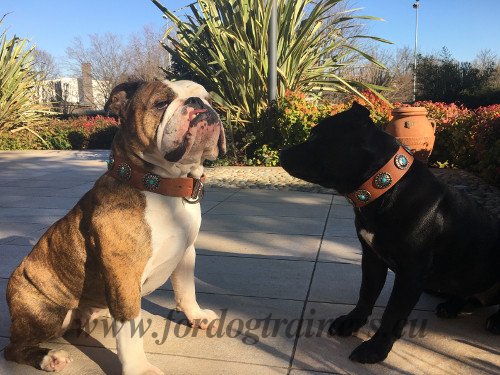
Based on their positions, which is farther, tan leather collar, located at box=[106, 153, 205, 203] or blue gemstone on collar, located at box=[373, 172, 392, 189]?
blue gemstone on collar, located at box=[373, 172, 392, 189]

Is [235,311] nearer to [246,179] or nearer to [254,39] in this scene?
[246,179]

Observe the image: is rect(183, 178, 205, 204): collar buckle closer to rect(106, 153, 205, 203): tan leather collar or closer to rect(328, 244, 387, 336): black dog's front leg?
rect(106, 153, 205, 203): tan leather collar

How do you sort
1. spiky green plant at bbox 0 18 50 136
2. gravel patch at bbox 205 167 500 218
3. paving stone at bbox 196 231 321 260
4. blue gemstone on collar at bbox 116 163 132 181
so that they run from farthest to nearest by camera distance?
spiky green plant at bbox 0 18 50 136
gravel patch at bbox 205 167 500 218
paving stone at bbox 196 231 321 260
blue gemstone on collar at bbox 116 163 132 181

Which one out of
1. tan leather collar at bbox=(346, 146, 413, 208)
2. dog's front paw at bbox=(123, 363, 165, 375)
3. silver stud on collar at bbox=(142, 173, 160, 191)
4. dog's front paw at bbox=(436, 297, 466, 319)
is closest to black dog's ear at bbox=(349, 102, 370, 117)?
tan leather collar at bbox=(346, 146, 413, 208)

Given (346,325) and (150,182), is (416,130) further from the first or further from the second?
(150,182)

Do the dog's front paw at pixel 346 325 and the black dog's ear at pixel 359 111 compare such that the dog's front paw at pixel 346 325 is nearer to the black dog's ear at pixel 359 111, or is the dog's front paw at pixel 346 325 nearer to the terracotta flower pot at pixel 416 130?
the black dog's ear at pixel 359 111

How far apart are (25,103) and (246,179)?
1030 centimetres

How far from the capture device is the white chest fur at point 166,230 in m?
2.26

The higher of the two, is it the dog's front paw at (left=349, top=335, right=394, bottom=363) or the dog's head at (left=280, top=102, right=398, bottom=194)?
the dog's head at (left=280, top=102, right=398, bottom=194)

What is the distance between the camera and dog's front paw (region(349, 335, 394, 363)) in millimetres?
2459

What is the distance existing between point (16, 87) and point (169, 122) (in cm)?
1474

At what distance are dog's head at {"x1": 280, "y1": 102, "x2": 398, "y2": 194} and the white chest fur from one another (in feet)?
2.40

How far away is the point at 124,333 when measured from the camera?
2252 millimetres

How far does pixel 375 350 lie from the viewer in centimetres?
246
